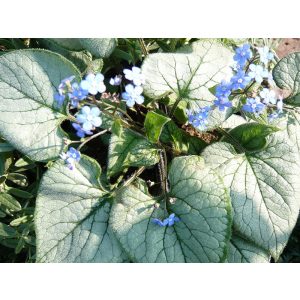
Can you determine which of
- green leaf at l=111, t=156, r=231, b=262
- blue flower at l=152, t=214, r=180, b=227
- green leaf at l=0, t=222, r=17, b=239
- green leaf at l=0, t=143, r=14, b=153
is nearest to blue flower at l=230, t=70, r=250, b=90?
green leaf at l=111, t=156, r=231, b=262

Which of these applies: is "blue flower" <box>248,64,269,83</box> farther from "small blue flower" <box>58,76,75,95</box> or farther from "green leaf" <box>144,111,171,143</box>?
"small blue flower" <box>58,76,75,95</box>

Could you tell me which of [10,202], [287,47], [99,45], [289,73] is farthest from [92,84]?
[287,47]

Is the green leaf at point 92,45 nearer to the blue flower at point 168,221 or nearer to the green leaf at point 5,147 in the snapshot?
the green leaf at point 5,147

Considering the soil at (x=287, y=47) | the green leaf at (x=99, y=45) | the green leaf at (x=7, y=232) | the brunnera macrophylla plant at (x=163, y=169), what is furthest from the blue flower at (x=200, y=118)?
the soil at (x=287, y=47)

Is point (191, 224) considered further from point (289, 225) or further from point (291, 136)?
point (291, 136)

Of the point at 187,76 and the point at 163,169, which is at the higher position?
the point at 187,76

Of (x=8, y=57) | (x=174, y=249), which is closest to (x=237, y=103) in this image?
(x=174, y=249)

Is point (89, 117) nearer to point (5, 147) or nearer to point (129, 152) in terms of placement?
point (129, 152)
